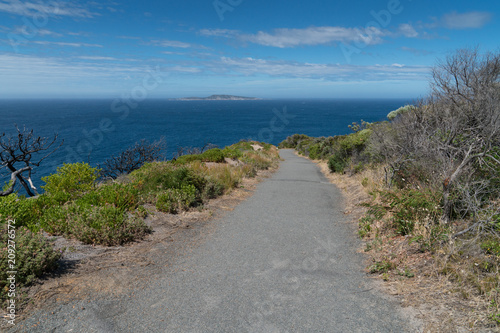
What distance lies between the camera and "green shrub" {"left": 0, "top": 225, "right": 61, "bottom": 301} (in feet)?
12.7

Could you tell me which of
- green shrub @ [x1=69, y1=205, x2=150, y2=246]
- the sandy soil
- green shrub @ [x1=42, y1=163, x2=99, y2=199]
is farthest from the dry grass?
green shrub @ [x1=42, y1=163, x2=99, y2=199]

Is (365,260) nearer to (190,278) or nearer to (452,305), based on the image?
(452,305)

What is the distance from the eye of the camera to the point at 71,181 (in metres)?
8.64

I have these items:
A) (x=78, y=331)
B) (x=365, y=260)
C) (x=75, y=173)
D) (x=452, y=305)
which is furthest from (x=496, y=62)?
(x=75, y=173)

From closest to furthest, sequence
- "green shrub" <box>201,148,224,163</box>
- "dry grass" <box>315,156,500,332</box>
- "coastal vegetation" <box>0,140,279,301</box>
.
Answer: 1. "dry grass" <box>315,156,500,332</box>
2. "coastal vegetation" <box>0,140,279,301</box>
3. "green shrub" <box>201,148,224,163</box>

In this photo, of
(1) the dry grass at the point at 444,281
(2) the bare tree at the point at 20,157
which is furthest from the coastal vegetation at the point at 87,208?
(1) the dry grass at the point at 444,281

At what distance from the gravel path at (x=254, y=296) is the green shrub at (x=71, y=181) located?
4.45m

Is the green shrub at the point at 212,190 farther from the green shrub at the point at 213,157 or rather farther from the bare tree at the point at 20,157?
the bare tree at the point at 20,157

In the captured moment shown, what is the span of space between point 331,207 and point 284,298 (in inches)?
240

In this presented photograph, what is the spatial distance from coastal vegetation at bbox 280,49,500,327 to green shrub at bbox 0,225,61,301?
5.19 meters

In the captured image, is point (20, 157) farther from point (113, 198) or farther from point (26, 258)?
point (26, 258)

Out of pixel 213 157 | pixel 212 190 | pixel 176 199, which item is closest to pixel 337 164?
pixel 213 157

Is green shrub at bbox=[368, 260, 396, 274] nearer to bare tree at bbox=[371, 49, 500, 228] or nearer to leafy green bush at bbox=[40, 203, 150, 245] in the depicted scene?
bare tree at bbox=[371, 49, 500, 228]

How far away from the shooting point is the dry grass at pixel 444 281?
11.5 feet
